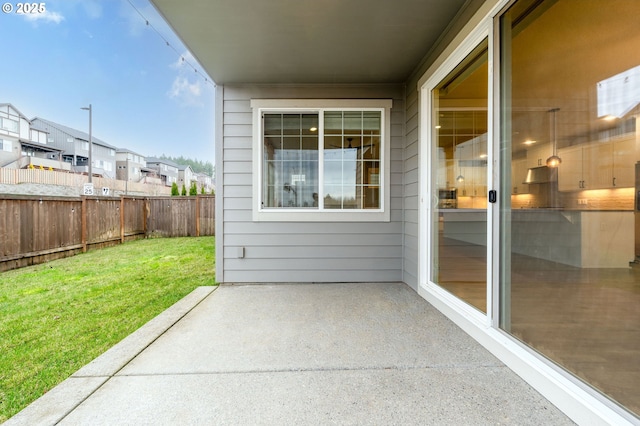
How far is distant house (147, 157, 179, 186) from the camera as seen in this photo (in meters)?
25.2

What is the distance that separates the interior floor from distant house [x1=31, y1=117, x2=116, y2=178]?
20.2m

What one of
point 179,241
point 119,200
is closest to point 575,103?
point 179,241

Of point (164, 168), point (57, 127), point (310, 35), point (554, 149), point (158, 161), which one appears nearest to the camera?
point (554, 149)

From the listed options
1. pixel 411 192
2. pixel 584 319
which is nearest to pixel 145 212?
pixel 411 192

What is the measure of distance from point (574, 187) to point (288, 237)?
293 cm

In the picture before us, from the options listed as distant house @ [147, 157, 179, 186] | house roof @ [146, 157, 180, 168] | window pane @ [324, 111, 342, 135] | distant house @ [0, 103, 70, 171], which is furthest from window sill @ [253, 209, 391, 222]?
house roof @ [146, 157, 180, 168]

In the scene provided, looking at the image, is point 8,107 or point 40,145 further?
point 40,145

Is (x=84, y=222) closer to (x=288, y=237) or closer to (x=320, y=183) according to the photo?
(x=288, y=237)

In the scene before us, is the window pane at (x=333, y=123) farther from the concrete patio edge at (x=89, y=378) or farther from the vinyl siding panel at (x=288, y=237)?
the concrete patio edge at (x=89, y=378)

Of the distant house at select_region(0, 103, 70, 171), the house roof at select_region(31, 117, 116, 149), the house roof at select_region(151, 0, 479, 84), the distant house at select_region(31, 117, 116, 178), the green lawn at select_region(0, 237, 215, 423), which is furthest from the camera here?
the distant house at select_region(31, 117, 116, 178)

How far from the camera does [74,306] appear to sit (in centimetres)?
298

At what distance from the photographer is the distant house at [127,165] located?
70.9 feet

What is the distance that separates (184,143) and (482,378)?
1896 centimetres

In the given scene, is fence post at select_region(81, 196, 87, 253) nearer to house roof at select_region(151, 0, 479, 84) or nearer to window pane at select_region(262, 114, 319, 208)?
house roof at select_region(151, 0, 479, 84)
